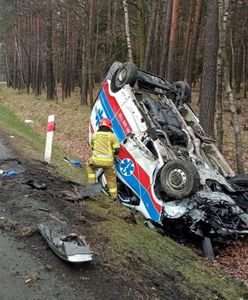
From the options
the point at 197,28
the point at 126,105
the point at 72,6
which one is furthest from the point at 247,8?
the point at 126,105

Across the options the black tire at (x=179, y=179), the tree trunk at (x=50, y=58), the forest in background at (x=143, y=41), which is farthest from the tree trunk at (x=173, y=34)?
the tree trunk at (x=50, y=58)

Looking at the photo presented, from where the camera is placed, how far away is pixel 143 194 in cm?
708

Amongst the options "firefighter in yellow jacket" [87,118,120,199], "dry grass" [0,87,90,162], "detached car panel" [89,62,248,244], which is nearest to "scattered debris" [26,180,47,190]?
"firefighter in yellow jacket" [87,118,120,199]

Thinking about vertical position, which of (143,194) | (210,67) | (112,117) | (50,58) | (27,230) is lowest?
(143,194)

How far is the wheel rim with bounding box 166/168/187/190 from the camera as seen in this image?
6.57 meters

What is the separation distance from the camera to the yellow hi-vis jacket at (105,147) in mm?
7438

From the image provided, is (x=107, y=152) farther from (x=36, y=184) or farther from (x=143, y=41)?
(x=143, y=41)

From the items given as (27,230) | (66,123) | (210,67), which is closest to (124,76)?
(210,67)

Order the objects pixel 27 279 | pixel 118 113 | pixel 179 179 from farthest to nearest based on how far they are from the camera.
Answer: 1. pixel 118 113
2. pixel 179 179
3. pixel 27 279

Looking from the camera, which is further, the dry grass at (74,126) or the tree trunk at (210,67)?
the dry grass at (74,126)

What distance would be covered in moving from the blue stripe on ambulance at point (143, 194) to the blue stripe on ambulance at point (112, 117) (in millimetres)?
753

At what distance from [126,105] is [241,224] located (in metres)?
2.97

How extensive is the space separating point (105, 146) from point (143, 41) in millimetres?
11852

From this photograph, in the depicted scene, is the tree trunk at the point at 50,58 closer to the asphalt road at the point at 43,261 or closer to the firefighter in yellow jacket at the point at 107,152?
the firefighter in yellow jacket at the point at 107,152
